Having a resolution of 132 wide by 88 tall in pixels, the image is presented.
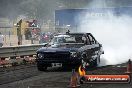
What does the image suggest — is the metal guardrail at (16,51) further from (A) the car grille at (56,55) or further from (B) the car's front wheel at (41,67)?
(A) the car grille at (56,55)

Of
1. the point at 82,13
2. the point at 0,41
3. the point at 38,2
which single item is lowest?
the point at 0,41

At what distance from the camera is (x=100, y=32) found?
30375 mm

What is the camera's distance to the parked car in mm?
15164

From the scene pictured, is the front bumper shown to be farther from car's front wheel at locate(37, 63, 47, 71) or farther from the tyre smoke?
the tyre smoke

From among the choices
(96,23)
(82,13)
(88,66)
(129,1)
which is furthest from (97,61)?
(129,1)

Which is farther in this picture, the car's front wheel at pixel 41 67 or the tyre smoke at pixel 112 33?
the tyre smoke at pixel 112 33

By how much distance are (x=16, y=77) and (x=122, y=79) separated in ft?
14.5

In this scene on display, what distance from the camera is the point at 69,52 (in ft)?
49.6

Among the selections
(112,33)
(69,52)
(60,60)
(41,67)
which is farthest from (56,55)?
(112,33)

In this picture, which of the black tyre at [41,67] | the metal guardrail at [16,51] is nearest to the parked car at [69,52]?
the black tyre at [41,67]

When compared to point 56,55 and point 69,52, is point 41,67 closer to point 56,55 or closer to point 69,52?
point 56,55

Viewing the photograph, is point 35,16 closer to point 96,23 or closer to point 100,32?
point 96,23

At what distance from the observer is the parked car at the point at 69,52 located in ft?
49.8

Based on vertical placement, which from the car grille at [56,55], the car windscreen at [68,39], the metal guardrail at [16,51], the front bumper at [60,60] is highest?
the car windscreen at [68,39]
